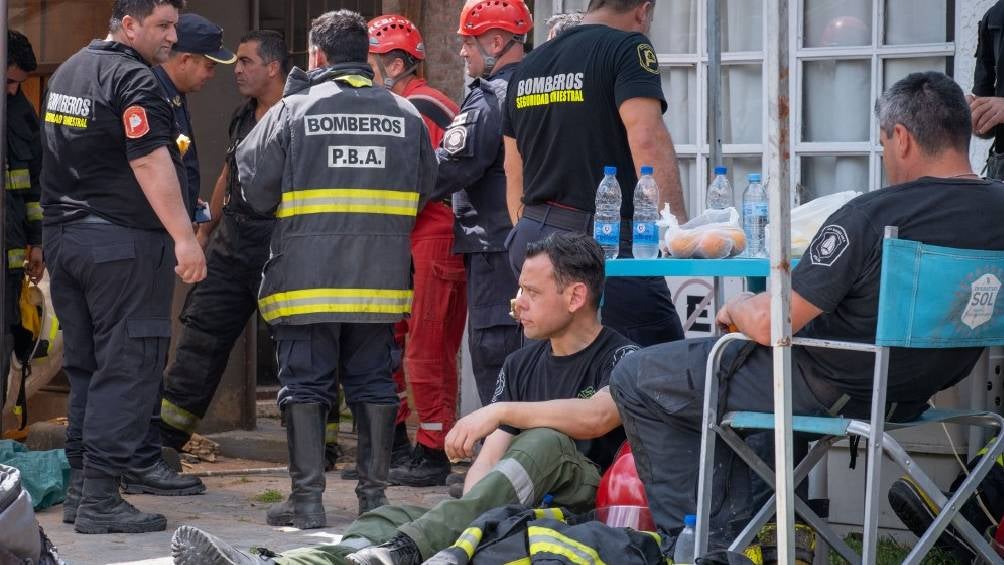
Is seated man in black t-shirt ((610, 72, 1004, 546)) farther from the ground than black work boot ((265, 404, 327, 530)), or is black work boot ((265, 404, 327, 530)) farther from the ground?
seated man in black t-shirt ((610, 72, 1004, 546))

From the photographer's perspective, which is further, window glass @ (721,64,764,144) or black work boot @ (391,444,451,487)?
window glass @ (721,64,764,144)

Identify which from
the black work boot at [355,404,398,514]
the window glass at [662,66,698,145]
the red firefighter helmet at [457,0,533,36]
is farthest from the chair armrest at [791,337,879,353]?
the window glass at [662,66,698,145]

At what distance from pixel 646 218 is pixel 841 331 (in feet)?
3.70

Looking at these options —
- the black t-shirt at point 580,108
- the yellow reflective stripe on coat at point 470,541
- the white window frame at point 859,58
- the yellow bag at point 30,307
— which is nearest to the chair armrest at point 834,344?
the yellow reflective stripe on coat at point 470,541

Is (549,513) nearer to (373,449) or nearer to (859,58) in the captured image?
(373,449)

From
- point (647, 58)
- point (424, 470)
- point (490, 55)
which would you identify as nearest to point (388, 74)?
point (490, 55)

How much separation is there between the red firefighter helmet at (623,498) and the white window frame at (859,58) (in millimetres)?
2816

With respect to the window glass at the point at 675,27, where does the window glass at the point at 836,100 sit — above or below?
below

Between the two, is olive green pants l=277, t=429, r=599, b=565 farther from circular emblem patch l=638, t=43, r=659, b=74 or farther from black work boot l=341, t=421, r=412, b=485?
black work boot l=341, t=421, r=412, b=485

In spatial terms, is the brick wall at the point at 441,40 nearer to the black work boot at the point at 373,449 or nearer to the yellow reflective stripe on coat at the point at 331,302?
the yellow reflective stripe on coat at the point at 331,302

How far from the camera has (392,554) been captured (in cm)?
439

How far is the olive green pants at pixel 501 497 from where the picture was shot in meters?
4.46

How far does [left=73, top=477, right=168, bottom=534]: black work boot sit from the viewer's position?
227 inches

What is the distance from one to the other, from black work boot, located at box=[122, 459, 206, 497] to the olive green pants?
2247mm
